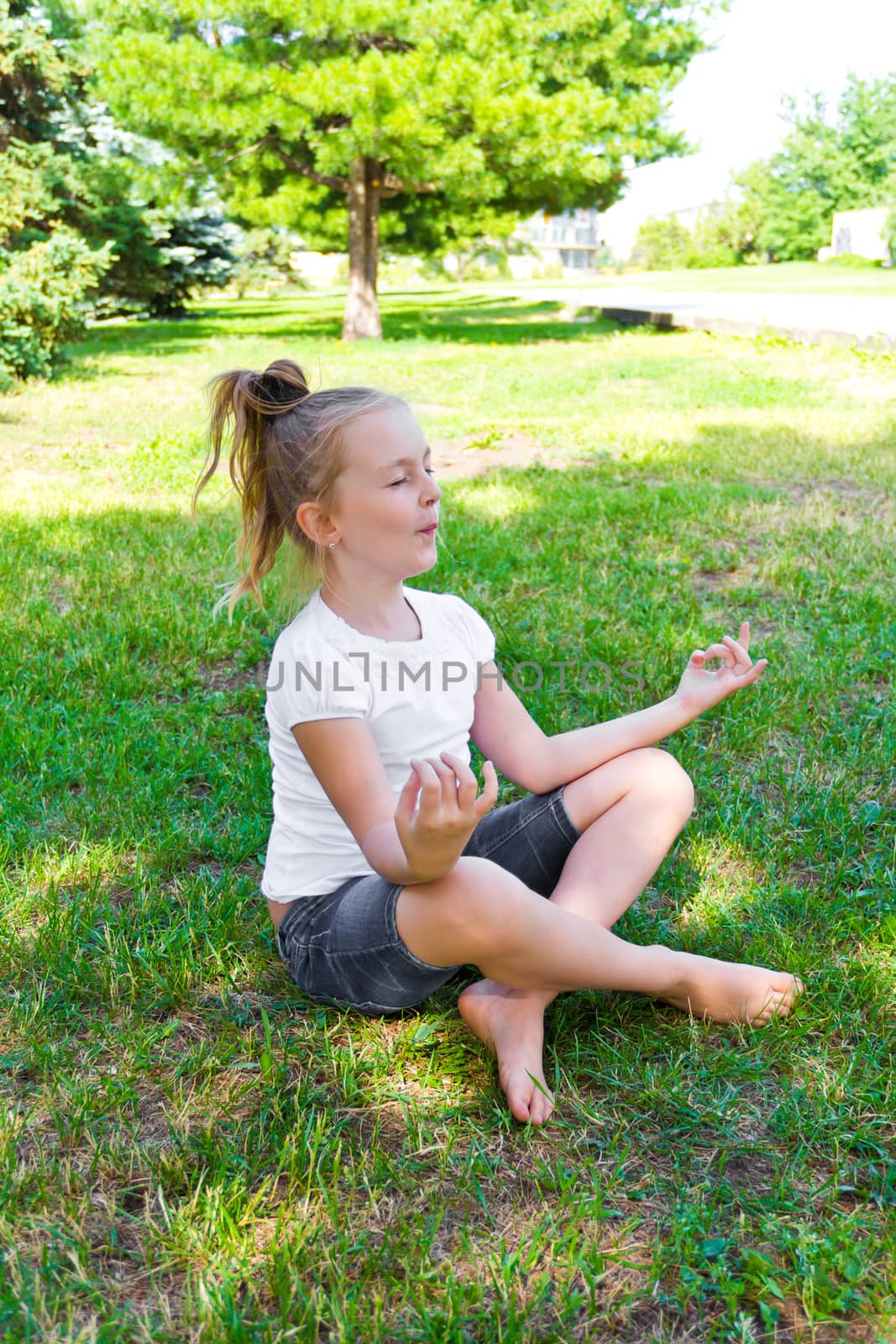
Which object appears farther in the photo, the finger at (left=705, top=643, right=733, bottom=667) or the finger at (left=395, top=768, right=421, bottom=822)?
the finger at (left=705, top=643, right=733, bottom=667)

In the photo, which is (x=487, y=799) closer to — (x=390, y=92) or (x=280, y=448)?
(x=280, y=448)

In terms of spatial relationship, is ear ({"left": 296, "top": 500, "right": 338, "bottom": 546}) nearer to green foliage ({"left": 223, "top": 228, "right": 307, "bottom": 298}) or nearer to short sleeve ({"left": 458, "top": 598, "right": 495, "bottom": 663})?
short sleeve ({"left": 458, "top": 598, "right": 495, "bottom": 663})

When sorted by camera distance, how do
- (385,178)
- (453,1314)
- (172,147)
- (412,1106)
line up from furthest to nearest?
(385,178)
(172,147)
(412,1106)
(453,1314)

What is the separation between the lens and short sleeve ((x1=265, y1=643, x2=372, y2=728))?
1832mm

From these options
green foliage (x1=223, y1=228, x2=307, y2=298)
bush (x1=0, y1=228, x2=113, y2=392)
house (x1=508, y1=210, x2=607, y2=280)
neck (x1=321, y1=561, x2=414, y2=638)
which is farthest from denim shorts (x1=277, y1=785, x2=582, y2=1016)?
house (x1=508, y1=210, x2=607, y2=280)

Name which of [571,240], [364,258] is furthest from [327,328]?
[571,240]

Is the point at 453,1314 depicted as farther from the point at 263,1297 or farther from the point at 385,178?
the point at 385,178

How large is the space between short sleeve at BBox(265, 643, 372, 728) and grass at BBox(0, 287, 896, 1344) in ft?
1.82

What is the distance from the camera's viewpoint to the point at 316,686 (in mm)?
1857

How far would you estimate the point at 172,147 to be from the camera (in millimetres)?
15367

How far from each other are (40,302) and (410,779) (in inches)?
369

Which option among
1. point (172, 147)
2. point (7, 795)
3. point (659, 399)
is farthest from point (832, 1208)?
point (172, 147)

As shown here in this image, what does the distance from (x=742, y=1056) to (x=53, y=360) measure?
1073cm

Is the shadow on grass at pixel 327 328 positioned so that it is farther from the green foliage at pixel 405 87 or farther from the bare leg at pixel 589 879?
the bare leg at pixel 589 879
